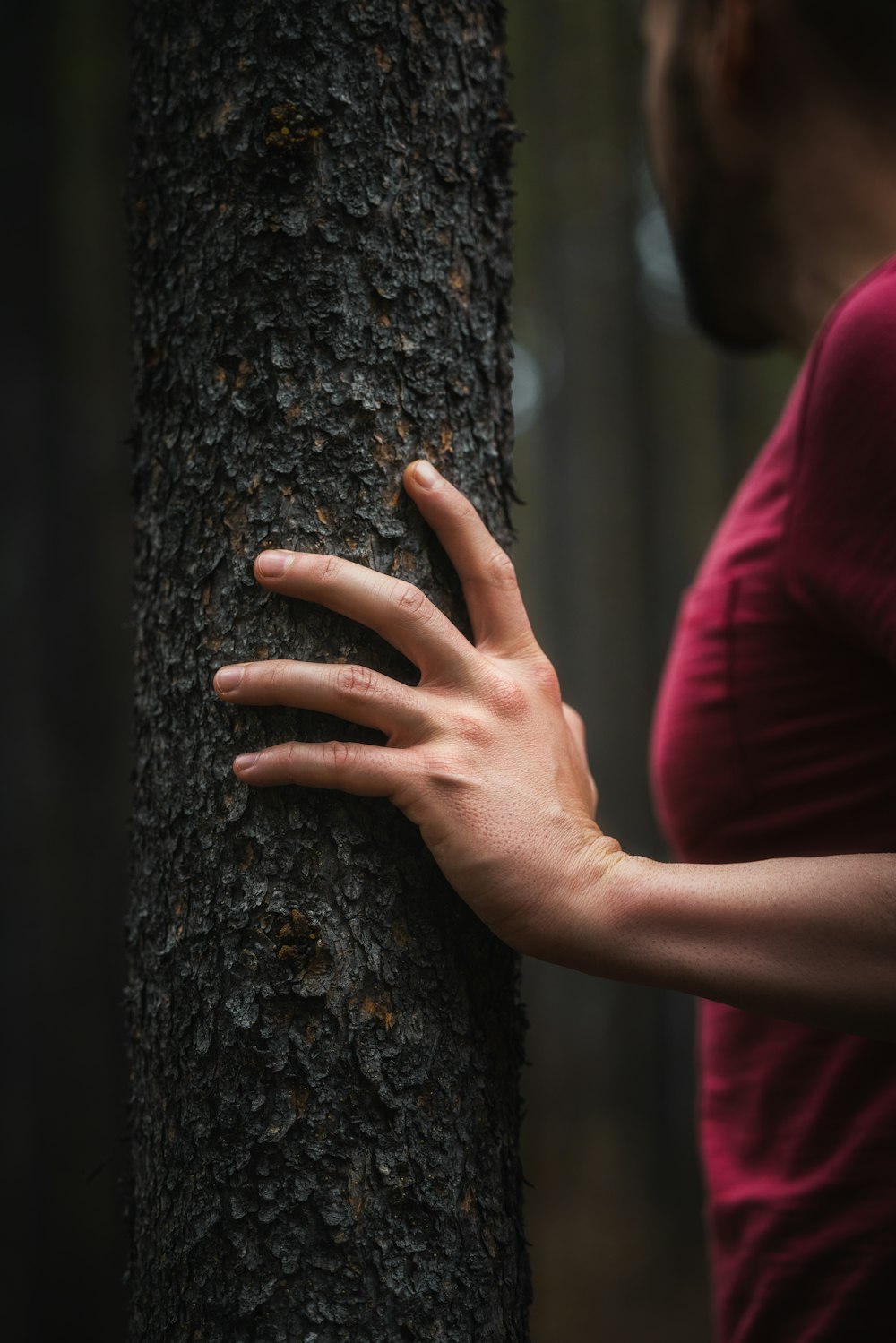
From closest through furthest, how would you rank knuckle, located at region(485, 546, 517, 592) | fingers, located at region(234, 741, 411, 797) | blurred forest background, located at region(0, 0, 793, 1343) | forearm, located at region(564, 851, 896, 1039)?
forearm, located at region(564, 851, 896, 1039) < fingers, located at region(234, 741, 411, 797) < knuckle, located at region(485, 546, 517, 592) < blurred forest background, located at region(0, 0, 793, 1343)

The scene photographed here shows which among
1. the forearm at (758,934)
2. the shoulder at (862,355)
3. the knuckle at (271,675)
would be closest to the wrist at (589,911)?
the forearm at (758,934)

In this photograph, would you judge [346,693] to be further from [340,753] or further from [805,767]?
[805,767]

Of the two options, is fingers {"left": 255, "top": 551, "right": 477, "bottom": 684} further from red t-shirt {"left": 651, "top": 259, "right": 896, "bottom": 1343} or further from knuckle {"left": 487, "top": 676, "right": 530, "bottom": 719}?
red t-shirt {"left": 651, "top": 259, "right": 896, "bottom": 1343}

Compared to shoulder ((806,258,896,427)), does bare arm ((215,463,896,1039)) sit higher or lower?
lower

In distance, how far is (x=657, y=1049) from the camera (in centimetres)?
588

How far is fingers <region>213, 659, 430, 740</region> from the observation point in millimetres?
917

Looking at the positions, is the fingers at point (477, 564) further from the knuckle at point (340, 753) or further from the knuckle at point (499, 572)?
the knuckle at point (340, 753)

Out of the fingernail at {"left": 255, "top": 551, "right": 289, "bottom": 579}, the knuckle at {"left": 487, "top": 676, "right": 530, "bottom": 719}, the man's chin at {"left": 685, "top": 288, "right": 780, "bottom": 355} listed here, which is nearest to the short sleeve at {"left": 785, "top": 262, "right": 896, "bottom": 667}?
the knuckle at {"left": 487, "top": 676, "right": 530, "bottom": 719}

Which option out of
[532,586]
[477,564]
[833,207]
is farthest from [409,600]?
[532,586]

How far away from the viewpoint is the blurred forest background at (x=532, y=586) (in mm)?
4008

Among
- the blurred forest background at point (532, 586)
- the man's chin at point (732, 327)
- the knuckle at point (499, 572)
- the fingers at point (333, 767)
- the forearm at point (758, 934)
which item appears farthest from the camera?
the blurred forest background at point (532, 586)

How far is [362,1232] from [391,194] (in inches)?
51.7

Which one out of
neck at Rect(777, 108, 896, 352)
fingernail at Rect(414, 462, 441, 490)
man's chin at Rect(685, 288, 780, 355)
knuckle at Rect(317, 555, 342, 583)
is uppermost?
neck at Rect(777, 108, 896, 352)

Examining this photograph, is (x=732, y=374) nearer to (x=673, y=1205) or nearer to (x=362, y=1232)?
(x=673, y=1205)
